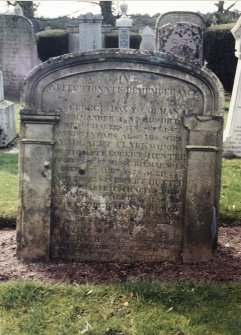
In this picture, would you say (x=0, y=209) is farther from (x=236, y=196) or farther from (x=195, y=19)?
(x=195, y=19)

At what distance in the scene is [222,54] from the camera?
18047 millimetres

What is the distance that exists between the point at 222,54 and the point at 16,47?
806 centimetres

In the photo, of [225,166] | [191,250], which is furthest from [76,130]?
[225,166]

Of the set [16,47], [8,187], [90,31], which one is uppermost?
[90,31]

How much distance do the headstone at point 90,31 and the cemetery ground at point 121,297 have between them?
13.0 metres

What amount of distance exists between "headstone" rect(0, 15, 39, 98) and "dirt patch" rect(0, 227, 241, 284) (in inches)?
419

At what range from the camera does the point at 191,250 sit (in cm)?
447

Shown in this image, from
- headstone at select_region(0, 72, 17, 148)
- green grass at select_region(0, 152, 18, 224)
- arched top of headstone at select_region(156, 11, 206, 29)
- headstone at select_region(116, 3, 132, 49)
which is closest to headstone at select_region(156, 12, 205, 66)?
arched top of headstone at select_region(156, 11, 206, 29)

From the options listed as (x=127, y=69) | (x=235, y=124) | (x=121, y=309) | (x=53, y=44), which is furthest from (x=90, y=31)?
(x=121, y=309)

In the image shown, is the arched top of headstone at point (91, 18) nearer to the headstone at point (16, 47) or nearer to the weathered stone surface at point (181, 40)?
the headstone at point (16, 47)

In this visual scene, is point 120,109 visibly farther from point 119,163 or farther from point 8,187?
point 8,187

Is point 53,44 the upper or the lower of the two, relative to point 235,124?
upper

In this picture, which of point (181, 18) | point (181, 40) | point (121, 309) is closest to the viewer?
point (121, 309)

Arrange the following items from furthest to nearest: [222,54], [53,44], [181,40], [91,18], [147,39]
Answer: [53,44], [147,39], [222,54], [91,18], [181,40]
